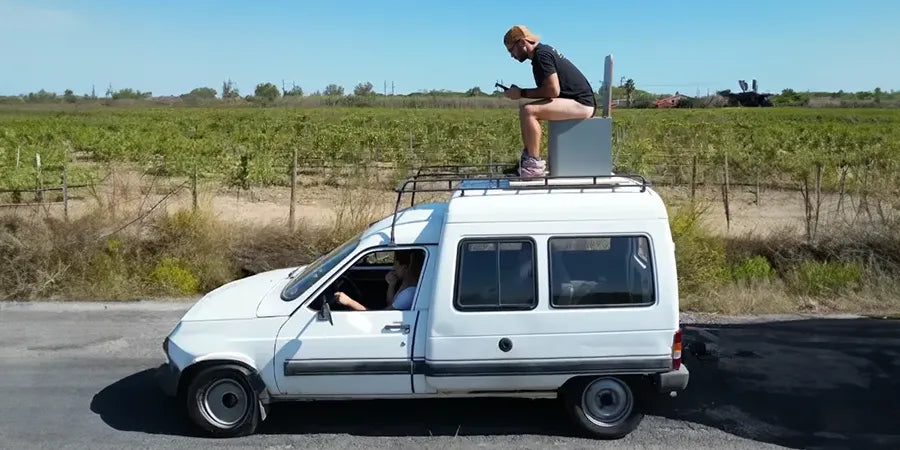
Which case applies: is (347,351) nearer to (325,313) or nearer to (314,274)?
(325,313)

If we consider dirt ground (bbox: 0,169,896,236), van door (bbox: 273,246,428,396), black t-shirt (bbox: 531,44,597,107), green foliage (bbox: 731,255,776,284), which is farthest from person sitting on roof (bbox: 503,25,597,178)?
dirt ground (bbox: 0,169,896,236)

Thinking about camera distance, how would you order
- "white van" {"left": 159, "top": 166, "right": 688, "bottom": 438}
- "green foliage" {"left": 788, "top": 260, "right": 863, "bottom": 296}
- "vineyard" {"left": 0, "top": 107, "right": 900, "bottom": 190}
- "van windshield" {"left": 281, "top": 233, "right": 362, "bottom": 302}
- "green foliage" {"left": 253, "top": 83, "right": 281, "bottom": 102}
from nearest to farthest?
1. "white van" {"left": 159, "top": 166, "right": 688, "bottom": 438}
2. "van windshield" {"left": 281, "top": 233, "right": 362, "bottom": 302}
3. "green foliage" {"left": 788, "top": 260, "right": 863, "bottom": 296}
4. "vineyard" {"left": 0, "top": 107, "right": 900, "bottom": 190}
5. "green foliage" {"left": 253, "top": 83, "right": 281, "bottom": 102}

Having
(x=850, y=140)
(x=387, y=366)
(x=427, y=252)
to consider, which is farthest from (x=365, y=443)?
(x=850, y=140)

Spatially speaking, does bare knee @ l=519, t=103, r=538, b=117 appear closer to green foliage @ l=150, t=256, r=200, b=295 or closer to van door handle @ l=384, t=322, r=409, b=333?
van door handle @ l=384, t=322, r=409, b=333

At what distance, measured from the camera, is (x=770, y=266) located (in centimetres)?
1184

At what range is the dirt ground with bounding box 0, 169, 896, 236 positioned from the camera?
12570 millimetres

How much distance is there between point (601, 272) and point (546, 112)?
1.56 meters

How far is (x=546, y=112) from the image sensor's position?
6887mm

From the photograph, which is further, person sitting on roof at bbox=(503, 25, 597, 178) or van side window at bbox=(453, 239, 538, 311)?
person sitting on roof at bbox=(503, 25, 597, 178)

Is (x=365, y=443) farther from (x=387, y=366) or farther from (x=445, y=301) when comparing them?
(x=445, y=301)

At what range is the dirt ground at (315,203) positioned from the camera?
1257 centimetres

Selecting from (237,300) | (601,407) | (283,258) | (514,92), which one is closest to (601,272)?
(601,407)

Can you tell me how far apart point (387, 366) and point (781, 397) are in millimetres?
3440

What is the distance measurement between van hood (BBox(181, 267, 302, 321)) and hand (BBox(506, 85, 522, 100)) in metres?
2.38
